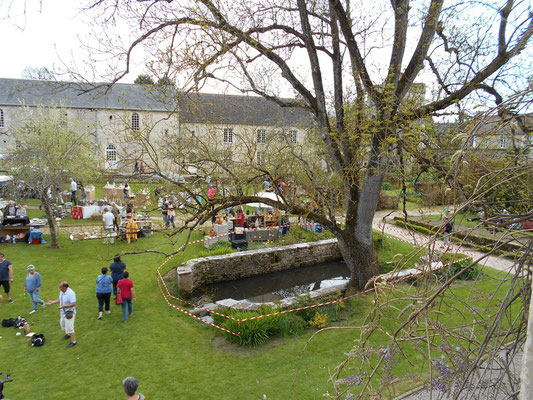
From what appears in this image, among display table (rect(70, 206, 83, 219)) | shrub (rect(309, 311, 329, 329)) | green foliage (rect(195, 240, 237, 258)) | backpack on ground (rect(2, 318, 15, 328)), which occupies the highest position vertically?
display table (rect(70, 206, 83, 219))

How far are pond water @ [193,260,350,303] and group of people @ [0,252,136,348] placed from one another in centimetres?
266

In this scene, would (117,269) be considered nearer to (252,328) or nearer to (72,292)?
(72,292)

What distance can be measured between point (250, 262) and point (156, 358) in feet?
19.5

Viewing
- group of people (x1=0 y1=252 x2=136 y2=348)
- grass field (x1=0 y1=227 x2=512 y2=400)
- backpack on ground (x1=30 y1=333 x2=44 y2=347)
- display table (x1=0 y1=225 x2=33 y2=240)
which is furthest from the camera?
display table (x1=0 y1=225 x2=33 y2=240)

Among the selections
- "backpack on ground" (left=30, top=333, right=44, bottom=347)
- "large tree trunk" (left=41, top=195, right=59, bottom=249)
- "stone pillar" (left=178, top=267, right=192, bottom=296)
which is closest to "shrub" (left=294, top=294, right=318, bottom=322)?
"stone pillar" (left=178, top=267, right=192, bottom=296)

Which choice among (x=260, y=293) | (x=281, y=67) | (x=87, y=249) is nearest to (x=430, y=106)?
(x=281, y=67)

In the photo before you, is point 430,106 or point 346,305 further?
point 346,305

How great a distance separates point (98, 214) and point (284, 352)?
14.2 metres

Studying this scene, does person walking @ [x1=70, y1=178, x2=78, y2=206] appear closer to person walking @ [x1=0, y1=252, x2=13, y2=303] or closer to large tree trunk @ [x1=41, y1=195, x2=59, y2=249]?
large tree trunk @ [x1=41, y1=195, x2=59, y2=249]

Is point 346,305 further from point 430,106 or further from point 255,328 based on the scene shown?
point 430,106

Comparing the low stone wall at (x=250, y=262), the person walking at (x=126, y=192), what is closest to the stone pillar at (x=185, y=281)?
the low stone wall at (x=250, y=262)

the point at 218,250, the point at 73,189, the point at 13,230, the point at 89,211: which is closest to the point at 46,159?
the point at 13,230

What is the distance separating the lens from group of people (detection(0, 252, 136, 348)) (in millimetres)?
8070

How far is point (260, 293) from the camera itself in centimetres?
1213
